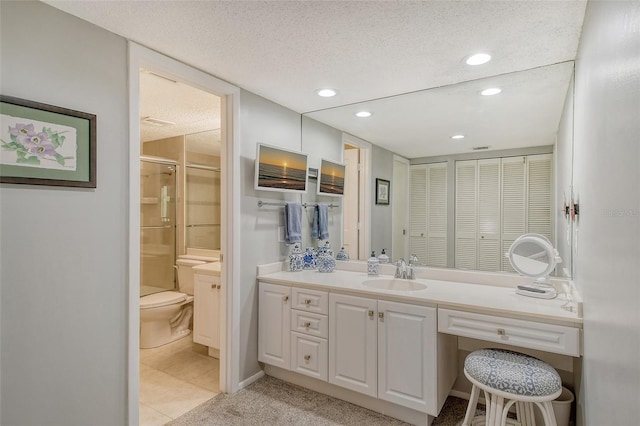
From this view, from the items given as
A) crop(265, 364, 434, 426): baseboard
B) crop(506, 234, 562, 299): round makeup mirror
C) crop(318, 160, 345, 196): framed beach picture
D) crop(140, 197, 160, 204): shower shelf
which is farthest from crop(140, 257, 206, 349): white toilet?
crop(506, 234, 562, 299): round makeup mirror

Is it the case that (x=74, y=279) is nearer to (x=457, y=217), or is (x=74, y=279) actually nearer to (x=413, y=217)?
(x=413, y=217)

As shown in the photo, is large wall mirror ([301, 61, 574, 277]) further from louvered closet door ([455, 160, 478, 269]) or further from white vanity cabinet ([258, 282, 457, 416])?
white vanity cabinet ([258, 282, 457, 416])

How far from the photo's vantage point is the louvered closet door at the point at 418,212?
8.72ft

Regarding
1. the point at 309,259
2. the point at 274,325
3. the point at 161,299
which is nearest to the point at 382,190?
the point at 309,259

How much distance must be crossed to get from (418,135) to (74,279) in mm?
2487

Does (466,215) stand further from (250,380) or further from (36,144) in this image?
(36,144)

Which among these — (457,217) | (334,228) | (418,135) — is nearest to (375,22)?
(418,135)

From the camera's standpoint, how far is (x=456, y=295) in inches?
81.8

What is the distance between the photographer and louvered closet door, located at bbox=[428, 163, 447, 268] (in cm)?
258

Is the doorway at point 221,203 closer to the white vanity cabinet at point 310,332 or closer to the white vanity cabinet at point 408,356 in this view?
the white vanity cabinet at point 310,332

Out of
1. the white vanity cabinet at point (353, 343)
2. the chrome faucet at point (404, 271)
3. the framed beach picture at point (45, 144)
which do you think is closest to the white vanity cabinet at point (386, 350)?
the white vanity cabinet at point (353, 343)

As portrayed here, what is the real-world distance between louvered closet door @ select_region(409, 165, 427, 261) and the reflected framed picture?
202 mm

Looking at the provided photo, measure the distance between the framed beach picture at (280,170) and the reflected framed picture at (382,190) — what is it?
63 cm

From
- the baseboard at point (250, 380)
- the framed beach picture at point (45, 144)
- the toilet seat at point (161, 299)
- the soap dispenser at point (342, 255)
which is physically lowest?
the baseboard at point (250, 380)
